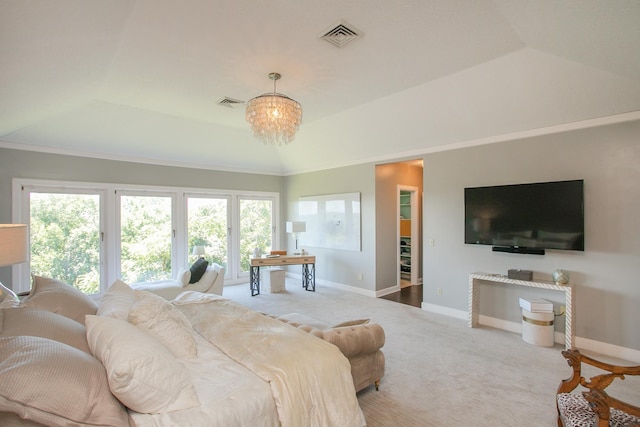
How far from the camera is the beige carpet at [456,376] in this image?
7.43 feet

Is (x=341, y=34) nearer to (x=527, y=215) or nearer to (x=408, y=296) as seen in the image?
(x=527, y=215)

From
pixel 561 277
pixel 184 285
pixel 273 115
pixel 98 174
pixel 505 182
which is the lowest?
pixel 184 285

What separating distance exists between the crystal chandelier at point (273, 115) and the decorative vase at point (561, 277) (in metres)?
3.39

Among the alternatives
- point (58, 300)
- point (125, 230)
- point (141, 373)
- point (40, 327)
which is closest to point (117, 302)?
point (58, 300)

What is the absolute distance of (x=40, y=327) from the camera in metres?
1.49

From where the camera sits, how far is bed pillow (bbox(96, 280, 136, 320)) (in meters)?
1.89

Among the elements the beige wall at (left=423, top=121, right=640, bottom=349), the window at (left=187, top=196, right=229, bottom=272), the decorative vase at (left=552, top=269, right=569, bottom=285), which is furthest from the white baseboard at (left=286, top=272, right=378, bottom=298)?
the decorative vase at (left=552, top=269, right=569, bottom=285)

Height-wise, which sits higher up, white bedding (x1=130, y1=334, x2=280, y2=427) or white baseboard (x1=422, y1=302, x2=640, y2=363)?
white bedding (x1=130, y1=334, x2=280, y2=427)

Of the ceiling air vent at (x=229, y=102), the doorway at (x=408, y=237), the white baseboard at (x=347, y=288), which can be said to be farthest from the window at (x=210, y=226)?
the doorway at (x=408, y=237)

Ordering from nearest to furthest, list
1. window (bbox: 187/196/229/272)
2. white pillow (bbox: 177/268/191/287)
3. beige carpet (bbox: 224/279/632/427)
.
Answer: beige carpet (bbox: 224/279/632/427) < white pillow (bbox: 177/268/191/287) < window (bbox: 187/196/229/272)

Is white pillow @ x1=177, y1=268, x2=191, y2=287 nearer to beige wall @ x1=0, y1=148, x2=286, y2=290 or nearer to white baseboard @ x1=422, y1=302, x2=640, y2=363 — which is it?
beige wall @ x1=0, y1=148, x2=286, y2=290

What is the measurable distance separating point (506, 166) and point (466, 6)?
8.22 feet

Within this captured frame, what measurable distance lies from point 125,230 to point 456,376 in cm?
552

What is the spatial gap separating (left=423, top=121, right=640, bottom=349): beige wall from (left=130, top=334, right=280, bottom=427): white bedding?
367 centimetres
